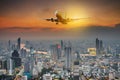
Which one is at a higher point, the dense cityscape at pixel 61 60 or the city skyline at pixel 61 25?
the city skyline at pixel 61 25

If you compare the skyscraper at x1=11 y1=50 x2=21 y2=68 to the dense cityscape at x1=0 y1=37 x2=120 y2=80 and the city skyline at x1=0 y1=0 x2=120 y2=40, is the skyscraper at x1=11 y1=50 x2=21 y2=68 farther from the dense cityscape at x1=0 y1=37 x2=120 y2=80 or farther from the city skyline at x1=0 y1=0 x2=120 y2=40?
the city skyline at x1=0 y1=0 x2=120 y2=40

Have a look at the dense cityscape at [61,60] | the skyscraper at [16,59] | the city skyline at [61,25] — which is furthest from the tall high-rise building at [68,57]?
the skyscraper at [16,59]

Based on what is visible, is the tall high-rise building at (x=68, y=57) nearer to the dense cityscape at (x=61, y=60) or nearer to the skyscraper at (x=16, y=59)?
the dense cityscape at (x=61, y=60)

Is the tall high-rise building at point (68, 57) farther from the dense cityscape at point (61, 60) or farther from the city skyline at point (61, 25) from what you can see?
the city skyline at point (61, 25)

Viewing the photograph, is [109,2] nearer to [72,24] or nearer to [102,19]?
[102,19]

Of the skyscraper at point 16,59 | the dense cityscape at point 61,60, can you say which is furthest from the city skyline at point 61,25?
the skyscraper at point 16,59

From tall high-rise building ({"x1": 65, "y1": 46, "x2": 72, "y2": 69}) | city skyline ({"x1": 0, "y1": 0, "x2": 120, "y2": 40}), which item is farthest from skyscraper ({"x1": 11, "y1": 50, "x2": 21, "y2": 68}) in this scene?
tall high-rise building ({"x1": 65, "y1": 46, "x2": 72, "y2": 69})

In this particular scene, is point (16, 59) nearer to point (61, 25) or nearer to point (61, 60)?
point (61, 60)

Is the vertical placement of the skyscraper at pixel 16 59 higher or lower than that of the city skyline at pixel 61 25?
lower

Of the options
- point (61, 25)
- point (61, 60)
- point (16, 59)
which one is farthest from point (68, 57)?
point (16, 59)
